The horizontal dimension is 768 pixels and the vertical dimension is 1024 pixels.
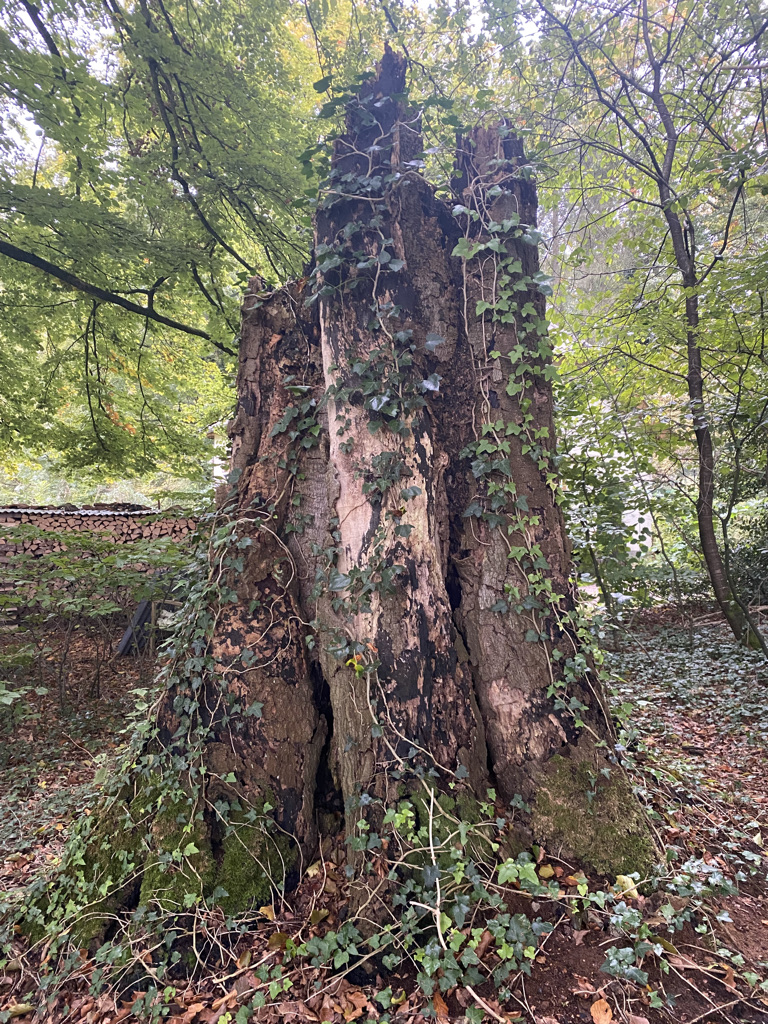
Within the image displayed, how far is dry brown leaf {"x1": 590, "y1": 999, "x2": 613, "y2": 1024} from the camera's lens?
1.52 meters

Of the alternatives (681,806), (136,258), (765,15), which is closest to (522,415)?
(681,806)

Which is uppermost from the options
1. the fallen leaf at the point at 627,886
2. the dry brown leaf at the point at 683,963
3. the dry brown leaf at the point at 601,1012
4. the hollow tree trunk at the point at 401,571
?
the hollow tree trunk at the point at 401,571

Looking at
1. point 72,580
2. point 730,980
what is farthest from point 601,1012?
point 72,580

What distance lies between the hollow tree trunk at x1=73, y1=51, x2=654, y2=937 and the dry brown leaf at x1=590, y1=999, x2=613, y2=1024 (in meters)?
0.46

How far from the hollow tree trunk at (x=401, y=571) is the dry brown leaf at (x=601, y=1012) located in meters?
0.46

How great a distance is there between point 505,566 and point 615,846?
3.93 feet

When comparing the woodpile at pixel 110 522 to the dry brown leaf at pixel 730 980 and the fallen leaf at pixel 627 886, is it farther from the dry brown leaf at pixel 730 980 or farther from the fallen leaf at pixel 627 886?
the dry brown leaf at pixel 730 980

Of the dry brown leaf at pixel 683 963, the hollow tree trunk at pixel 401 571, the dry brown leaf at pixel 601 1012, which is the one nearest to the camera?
the dry brown leaf at pixel 601 1012

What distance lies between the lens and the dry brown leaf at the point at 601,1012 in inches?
59.9

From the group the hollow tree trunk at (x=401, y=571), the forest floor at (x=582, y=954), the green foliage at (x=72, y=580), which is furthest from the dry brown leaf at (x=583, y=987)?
the green foliage at (x=72, y=580)

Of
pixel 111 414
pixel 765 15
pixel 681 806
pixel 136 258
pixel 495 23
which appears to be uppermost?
pixel 495 23

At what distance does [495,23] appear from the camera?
4676mm

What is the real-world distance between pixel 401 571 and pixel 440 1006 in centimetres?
149

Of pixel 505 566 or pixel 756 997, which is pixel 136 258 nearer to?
pixel 505 566
